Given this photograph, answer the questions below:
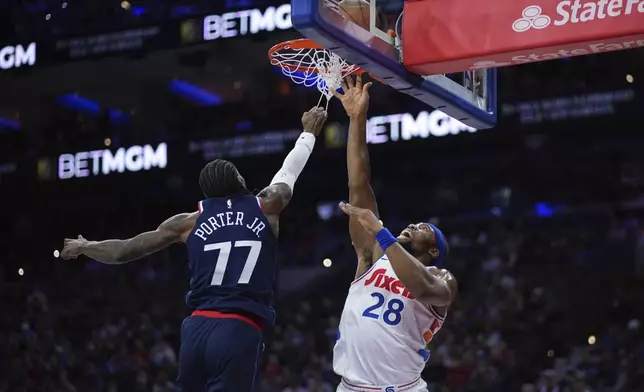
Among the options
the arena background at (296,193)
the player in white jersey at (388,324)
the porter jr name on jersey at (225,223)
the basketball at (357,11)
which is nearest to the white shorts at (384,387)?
the player in white jersey at (388,324)

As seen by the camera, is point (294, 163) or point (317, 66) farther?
point (317, 66)

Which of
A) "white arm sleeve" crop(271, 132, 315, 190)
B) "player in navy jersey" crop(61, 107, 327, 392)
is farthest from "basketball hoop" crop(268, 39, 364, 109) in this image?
"player in navy jersey" crop(61, 107, 327, 392)

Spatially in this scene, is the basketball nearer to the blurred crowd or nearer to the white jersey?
the white jersey

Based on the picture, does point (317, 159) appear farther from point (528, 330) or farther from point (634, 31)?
point (634, 31)

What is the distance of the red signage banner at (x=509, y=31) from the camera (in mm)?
5440

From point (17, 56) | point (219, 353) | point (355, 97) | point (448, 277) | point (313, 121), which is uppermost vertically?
point (17, 56)

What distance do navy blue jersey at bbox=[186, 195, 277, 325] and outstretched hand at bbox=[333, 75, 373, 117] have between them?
3.94 feet

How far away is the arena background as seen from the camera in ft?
44.0

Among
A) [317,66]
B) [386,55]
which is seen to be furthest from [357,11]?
[317,66]

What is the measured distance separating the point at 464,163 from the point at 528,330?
3.18 metres

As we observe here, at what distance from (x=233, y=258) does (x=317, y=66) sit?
5.45ft

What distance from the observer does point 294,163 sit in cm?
575

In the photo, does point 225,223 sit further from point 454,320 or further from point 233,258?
point 454,320

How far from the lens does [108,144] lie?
1680cm
